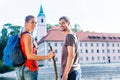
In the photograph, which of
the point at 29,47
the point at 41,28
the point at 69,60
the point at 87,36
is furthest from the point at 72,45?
the point at 87,36

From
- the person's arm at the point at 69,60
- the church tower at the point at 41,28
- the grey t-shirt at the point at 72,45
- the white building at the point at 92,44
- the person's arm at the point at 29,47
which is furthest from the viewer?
the church tower at the point at 41,28

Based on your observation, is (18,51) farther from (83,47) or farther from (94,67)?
(83,47)

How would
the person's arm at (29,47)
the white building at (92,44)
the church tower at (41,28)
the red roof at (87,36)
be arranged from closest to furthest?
the person's arm at (29,47)
the red roof at (87,36)
the white building at (92,44)
the church tower at (41,28)

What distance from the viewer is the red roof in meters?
78.1

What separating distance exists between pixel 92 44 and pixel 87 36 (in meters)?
2.54

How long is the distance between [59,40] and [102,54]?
1382 cm

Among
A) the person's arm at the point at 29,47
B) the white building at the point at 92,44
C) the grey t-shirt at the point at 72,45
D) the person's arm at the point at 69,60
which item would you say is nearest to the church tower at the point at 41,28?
the white building at the point at 92,44

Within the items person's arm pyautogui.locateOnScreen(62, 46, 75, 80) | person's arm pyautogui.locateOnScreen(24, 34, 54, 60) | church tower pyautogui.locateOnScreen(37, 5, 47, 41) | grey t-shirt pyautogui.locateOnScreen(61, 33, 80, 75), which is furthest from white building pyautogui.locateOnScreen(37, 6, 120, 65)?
person's arm pyautogui.locateOnScreen(24, 34, 54, 60)

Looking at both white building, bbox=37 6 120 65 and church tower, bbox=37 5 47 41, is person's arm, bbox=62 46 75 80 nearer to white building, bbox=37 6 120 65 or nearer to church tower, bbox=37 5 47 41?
white building, bbox=37 6 120 65

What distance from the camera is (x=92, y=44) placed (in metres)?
83.9

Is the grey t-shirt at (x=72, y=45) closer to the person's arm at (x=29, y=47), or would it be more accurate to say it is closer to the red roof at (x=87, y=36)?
the person's arm at (x=29, y=47)

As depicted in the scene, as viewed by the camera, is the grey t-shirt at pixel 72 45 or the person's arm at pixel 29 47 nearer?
the person's arm at pixel 29 47

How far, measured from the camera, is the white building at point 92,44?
79312 millimetres

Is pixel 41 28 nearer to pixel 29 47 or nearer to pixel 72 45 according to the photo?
pixel 72 45
